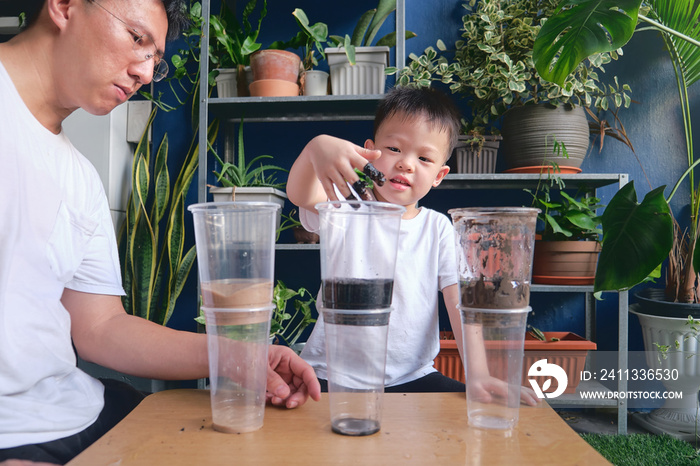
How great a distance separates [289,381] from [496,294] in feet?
1.24

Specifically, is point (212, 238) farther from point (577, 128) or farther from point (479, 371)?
point (577, 128)

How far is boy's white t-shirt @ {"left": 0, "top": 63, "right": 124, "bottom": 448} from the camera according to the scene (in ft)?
2.77

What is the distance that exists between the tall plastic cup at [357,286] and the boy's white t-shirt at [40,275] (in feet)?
1.88

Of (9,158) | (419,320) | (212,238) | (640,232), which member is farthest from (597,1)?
(9,158)

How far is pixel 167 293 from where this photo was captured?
2.40 metres

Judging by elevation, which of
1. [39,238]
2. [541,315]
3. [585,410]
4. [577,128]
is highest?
[577,128]

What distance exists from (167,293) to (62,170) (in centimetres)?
144

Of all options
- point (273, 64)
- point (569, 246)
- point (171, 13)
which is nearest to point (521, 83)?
point (569, 246)

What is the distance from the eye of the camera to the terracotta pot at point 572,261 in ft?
6.98

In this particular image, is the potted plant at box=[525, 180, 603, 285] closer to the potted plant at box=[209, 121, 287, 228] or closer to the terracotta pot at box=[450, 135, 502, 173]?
the terracotta pot at box=[450, 135, 502, 173]

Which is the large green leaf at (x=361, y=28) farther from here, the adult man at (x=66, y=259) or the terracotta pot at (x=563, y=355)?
the terracotta pot at (x=563, y=355)

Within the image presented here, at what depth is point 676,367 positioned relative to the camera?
210 cm

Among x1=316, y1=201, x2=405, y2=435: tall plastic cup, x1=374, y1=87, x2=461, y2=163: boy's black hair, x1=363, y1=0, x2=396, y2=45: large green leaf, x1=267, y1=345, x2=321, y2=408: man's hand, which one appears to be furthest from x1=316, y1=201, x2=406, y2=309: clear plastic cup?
x1=363, y1=0, x2=396, y2=45: large green leaf

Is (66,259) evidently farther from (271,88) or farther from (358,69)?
(358,69)
